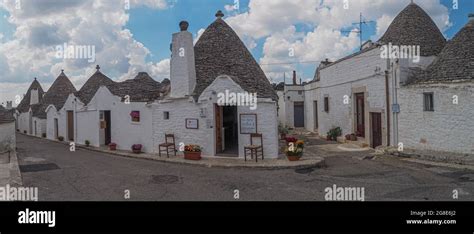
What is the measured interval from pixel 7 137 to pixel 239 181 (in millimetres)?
14809

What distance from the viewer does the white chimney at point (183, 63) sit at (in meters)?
14.5

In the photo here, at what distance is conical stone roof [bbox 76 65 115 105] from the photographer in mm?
22953

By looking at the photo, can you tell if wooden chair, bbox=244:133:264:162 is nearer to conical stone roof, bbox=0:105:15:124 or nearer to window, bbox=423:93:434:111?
window, bbox=423:93:434:111

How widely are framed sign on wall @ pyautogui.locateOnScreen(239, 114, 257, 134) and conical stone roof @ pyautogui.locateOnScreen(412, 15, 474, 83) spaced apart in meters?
7.15

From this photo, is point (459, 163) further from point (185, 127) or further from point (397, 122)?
point (185, 127)

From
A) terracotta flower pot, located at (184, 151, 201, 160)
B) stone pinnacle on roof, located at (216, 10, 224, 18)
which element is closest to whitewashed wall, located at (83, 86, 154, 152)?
terracotta flower pot, located at (184, 151, 201, 160)

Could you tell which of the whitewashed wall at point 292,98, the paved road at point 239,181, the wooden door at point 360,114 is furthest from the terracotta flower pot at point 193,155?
the whitewashed wall at point 292,98

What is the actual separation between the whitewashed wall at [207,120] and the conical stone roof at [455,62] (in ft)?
21.5

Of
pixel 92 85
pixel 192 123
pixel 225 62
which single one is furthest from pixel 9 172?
pixel 92 85

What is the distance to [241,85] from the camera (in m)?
13.5

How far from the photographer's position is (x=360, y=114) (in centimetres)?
1803

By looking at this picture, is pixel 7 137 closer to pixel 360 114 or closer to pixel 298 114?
pixel 360 114

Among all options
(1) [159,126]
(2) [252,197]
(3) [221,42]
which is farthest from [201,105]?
(2) [252,197]
